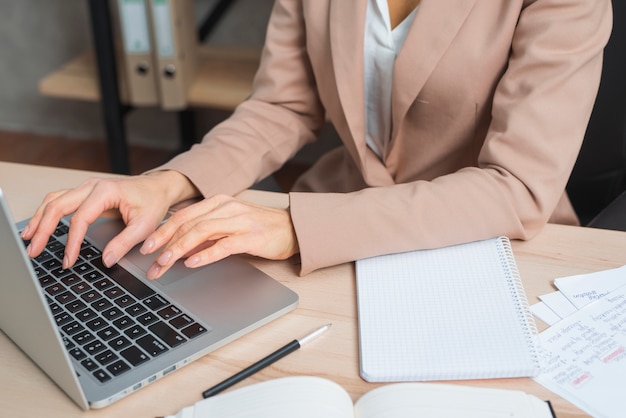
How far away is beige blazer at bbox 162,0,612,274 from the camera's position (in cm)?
78

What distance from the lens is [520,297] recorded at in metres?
0.69

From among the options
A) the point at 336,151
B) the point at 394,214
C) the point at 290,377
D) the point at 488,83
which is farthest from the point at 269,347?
the point at 336,151

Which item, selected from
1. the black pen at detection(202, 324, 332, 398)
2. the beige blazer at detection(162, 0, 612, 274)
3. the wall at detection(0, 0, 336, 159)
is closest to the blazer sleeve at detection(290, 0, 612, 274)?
the beige blazer at detection(162, 0, 612, 274)

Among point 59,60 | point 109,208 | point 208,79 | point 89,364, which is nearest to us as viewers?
point 89,364

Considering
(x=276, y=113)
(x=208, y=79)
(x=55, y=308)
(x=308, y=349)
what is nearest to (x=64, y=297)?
(x=55, y=308)

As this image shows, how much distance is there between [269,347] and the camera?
0.65 m

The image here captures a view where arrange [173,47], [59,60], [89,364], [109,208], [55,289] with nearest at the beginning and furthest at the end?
[89,364]
[55,289]
[109,208]
[173,47]
[59,60]

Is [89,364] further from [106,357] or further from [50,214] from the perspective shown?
[50,214]

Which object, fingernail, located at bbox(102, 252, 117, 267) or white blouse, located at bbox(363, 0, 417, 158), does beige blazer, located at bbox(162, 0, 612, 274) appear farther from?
fingernail, located at bbox(102, 252, 117, 267)

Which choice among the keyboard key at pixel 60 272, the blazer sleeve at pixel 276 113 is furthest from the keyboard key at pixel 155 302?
the blazer sleeve at pixel 276 113

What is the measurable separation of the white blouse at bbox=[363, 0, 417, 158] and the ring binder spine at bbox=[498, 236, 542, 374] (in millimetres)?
334

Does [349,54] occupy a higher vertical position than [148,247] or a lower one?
higher

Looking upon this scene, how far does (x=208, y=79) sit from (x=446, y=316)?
1.51 metres

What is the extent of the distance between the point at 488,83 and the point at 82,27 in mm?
1908
